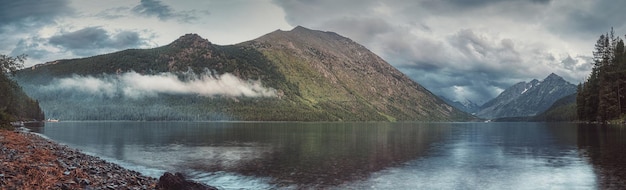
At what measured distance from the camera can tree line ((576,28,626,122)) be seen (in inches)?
6127

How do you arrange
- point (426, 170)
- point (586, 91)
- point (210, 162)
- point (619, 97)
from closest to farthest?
point (426, 170), point (210, 162), point (619, 97), point (586, 91)

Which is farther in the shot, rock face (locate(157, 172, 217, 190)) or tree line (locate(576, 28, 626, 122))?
tree line (locate(576, 28, 626, 122))

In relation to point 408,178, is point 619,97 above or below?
above

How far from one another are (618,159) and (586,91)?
16103 cm

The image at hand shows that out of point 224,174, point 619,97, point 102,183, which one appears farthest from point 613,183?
point 619,97

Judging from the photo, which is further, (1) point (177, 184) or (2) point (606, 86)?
(2) point (606, 86)

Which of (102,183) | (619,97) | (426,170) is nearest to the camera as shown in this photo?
(102,183)

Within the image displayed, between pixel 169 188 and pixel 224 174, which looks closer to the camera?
pixel 169 188

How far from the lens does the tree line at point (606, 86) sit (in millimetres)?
155625

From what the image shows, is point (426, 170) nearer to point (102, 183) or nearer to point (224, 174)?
point (224, 174)

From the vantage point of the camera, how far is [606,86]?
158 m

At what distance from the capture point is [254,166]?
42.5 metres

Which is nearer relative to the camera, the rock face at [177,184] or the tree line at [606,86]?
the rock face at [177,184]

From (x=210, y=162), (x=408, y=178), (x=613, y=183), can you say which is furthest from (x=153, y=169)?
(x=613, y=183)
